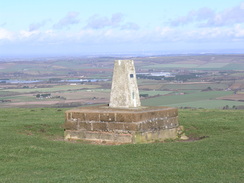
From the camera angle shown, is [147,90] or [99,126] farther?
[147,90]

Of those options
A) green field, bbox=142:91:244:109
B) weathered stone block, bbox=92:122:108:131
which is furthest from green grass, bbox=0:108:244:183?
green field, bbox=142:91:244:109

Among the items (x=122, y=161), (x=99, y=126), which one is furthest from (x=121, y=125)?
(x=122, y=161)

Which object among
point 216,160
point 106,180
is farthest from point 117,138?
point 106,180

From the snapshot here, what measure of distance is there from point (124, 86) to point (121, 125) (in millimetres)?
1936

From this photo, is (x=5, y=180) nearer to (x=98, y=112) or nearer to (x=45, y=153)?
(x=45, y=153)

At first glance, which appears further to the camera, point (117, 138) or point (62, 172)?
point (117, 138)

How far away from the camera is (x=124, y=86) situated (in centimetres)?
1802

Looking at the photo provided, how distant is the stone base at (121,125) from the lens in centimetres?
1653

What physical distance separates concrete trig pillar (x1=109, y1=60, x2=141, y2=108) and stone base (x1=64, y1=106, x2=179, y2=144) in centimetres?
44

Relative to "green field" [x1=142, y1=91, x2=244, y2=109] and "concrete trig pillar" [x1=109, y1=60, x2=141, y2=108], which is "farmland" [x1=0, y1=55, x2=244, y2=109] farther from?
"concrete trig pillar" [x1=109, y1=60, x2=141, y2=108]

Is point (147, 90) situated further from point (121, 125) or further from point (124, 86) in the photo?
point (121, 125)

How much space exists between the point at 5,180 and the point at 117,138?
267 inches

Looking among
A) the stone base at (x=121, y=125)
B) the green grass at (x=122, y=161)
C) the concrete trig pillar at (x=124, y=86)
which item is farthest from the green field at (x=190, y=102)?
the green grass at (x=122, y=161)

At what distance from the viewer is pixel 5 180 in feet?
34.1
